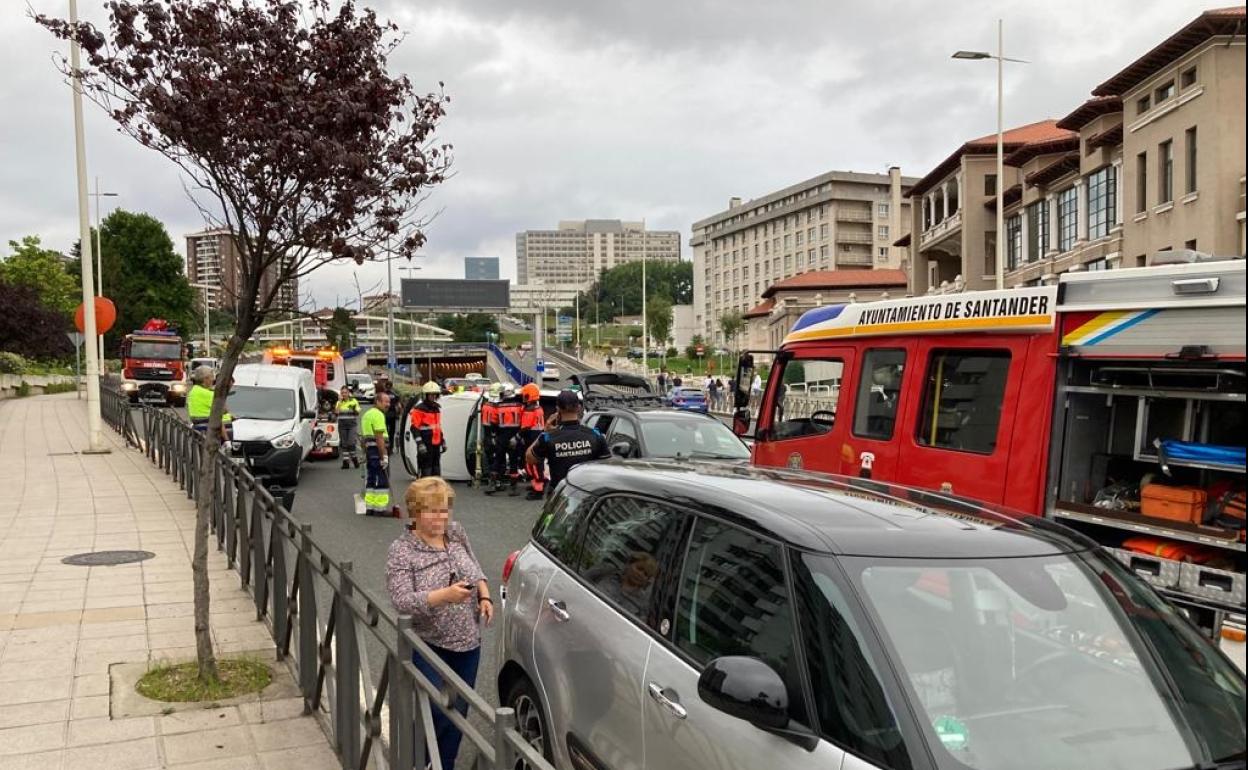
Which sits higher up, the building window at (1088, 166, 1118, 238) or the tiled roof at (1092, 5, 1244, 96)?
the tiled roof at (1092, 5, 1244, 96)

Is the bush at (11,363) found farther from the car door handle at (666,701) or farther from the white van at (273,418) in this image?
the car door handle at (666,701)

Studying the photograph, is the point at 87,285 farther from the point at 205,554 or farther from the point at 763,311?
the point at 763,311

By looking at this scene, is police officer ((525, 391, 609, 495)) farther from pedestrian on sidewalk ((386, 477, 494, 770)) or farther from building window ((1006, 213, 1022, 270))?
building window ((1006, 213, 1022, 270))

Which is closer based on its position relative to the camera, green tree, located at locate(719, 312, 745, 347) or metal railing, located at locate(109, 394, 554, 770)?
metal railing, located at locate(109, 394, 554, 770)

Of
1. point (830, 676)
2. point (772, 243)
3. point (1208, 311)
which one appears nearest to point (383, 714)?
point (830, 676)

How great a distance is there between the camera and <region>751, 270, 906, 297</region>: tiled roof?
290ft

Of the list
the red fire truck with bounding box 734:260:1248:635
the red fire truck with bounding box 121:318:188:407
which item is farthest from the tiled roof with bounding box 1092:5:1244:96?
the red fire truck with bounding box 121:318:188:407

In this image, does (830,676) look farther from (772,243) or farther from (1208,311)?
(772,243)

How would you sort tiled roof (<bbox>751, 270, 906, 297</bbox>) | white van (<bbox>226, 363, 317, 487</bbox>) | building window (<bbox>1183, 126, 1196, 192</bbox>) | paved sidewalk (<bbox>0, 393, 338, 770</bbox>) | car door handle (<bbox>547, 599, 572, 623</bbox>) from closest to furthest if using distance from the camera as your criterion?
car door handle (<bbox>547, 599, 572, 623</bbox>), paved sidewalk (<bbox>0, 393, 338, 770</bbox>), white van (<bbox>226, 363, 317, 487</bbox>), building window (<bbox>1183, 126, 1196, 192</bbox>), tiled roof (<bbox>751, 270, 906, 297</bbox>)

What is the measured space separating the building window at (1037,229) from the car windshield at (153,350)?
36756 mm

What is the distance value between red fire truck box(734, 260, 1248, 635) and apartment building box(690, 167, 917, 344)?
96.6 metres

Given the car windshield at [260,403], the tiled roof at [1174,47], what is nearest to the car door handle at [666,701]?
the car windshield at [260,403]

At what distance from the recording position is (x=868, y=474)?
23.7ft

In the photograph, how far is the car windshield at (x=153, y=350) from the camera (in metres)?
40.2
